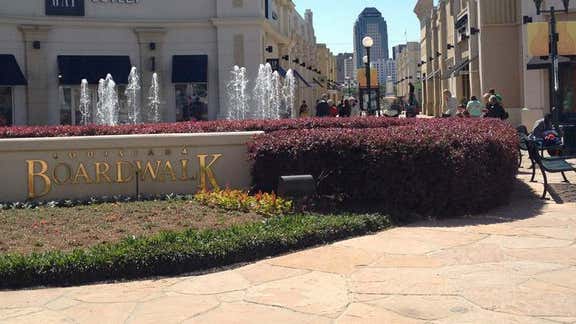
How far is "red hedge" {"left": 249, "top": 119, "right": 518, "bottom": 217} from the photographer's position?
28.8ft

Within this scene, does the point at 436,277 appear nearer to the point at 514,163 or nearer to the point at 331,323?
the point at 331,323

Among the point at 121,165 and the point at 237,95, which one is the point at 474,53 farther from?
the point at 121,165

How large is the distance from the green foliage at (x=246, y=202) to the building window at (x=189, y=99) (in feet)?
74.6

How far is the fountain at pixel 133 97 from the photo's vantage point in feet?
103

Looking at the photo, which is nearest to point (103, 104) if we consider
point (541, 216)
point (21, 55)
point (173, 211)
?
point (21, 55)

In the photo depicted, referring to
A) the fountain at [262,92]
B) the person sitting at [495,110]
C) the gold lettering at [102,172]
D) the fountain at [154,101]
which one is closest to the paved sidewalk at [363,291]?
the gold lettering at [102,172]

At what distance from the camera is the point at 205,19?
32.4 metres

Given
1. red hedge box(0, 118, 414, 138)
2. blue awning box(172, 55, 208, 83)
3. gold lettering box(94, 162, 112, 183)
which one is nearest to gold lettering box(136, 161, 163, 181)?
gold lettering box(94, 162, 112, 183)

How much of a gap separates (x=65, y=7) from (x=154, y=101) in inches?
235

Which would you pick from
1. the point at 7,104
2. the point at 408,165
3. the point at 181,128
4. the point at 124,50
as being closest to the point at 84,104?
the point at 124,50

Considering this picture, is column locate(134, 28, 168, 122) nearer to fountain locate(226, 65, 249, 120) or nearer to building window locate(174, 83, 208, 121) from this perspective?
building window locate(174, 83, 208, 121)

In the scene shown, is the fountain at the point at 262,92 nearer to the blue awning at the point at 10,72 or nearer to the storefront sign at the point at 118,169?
the blue awning at the point at 10,72

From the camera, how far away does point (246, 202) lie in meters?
9.16

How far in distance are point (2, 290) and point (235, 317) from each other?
237cm
